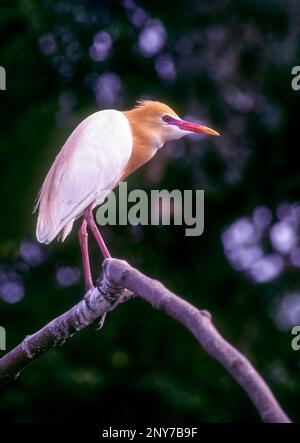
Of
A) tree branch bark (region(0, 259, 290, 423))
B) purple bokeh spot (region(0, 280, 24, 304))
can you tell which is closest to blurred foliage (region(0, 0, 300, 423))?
purple bokeh spot (region(0, 280, 24, 304))

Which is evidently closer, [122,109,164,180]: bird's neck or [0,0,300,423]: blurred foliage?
[122,109,164,180]: bird's neck

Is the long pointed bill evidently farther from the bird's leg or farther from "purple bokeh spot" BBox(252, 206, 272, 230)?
"purple bokeh spot" BBox(252, 206, 272, 230)

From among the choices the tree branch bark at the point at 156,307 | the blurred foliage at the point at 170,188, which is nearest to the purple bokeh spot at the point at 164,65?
the blurred foliage at the point at 170,188

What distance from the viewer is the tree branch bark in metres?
1.52

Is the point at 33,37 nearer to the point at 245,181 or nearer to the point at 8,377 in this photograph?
the point at 245,181

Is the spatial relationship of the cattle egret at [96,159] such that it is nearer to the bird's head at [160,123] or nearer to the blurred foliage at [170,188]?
the bird's head at [160,123]

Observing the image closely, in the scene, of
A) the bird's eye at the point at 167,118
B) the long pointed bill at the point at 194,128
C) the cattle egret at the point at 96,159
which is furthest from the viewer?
the bird's eye at the point at 167,118

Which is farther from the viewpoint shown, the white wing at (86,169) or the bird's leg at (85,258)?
the white wing at (86,169)

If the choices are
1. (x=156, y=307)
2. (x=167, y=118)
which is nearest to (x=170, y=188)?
(x=167, y=118)

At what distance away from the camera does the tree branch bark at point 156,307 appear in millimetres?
1522

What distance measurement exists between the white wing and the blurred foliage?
2.62 meters

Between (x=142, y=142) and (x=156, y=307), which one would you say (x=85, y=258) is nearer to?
(x=142, y=142)

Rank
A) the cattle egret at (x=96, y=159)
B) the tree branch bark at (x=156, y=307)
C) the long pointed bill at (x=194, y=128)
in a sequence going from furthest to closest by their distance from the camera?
1. the long pointed bill at (x=194, y=128)
2. the cattle egret at (x=96, y=159)
3. the tree branch bark at (x=156, y=307)

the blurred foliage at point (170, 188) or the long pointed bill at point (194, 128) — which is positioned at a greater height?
the blurred foliage at point (170, 188)
